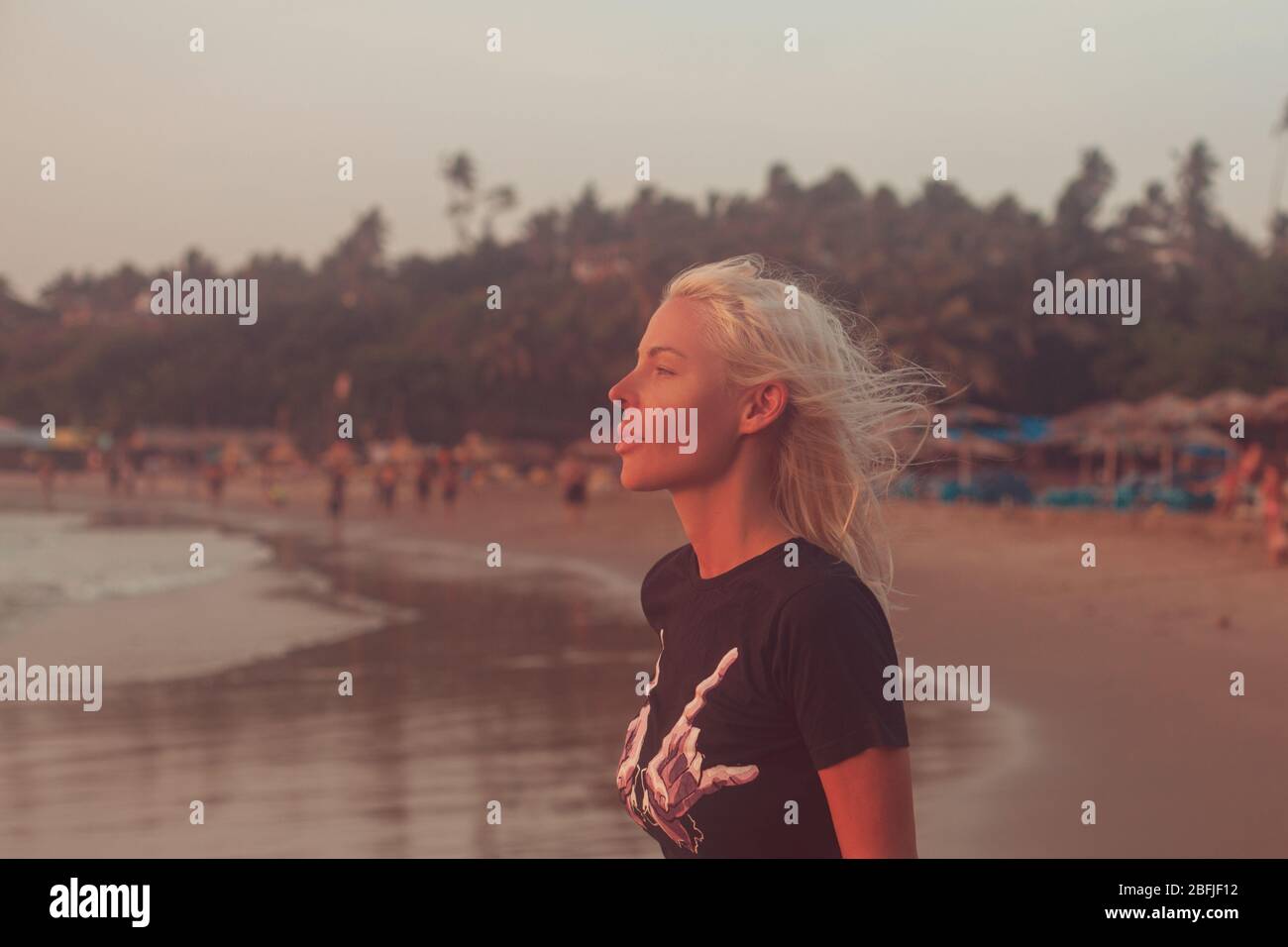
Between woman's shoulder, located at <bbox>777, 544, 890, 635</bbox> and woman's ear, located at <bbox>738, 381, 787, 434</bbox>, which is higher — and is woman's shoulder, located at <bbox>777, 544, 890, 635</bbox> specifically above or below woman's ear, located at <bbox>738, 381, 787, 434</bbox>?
below

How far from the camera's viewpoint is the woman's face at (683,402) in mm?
1979

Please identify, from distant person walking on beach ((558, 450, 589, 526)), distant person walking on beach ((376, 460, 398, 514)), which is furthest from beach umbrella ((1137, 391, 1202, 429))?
distant person walking on beach ((376, 460, 398, 514))

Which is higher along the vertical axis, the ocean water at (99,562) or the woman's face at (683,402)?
the woman's face at (683,402)

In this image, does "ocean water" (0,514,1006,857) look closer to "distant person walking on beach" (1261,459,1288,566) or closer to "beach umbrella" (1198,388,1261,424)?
"distant person walking on beach" (1261,459,1288,566)

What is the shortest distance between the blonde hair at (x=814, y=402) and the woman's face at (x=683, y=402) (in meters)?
0.03

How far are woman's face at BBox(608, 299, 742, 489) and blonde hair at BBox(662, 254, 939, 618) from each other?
1.0 inches

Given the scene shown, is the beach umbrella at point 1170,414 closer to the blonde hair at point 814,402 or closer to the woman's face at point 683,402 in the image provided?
the blonde hair at point 814,402

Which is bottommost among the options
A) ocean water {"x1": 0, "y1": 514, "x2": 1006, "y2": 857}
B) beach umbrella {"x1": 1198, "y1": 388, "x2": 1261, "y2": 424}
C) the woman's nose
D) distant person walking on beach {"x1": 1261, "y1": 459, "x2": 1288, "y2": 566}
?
ocean water {"x1": 0, "y1": 514, "x2": 1006, "y2": 857}

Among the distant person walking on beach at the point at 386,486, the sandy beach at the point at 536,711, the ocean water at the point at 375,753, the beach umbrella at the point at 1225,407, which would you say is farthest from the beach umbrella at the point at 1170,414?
the distant person walking on beach at the point at 386,486

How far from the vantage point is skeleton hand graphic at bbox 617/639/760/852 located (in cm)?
188

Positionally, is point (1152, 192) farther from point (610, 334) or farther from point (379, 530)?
point (379, 530)

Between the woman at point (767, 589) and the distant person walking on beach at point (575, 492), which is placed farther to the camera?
the distant person walking on beach at point (575, 492)

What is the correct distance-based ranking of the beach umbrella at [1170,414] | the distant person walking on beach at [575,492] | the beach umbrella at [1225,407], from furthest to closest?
1. the distant person walking on beach at [575,492]
2. the beach umbrella at [1170,414]
3. the beach umbrella at [1225,407]

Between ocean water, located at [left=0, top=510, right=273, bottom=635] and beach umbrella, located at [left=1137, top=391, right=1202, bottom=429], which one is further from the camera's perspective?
beach umbrella, located at [left=1137, top=391, right=1202, bottom=429]
